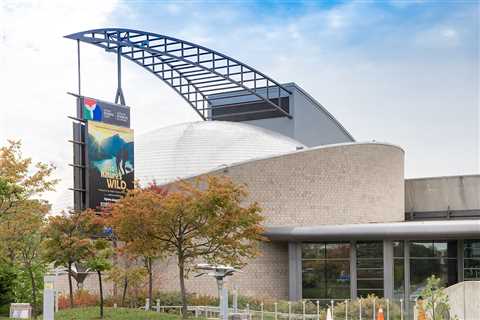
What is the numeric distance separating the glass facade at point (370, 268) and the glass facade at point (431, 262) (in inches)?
77.2

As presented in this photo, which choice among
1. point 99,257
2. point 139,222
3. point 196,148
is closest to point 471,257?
point 196,148

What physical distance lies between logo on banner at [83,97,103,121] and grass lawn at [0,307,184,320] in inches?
497

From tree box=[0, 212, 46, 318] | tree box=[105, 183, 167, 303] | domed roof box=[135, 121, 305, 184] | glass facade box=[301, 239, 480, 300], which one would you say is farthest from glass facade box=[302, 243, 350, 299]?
tree box=[0, 212, 46, 318]

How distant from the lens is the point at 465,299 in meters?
35.5

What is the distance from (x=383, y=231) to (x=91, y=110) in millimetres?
16749

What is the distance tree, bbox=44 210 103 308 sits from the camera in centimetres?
3503

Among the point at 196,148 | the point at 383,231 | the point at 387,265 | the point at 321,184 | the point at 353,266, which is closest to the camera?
the point at 383,231

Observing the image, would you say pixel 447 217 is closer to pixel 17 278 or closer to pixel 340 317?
pixel 340 317

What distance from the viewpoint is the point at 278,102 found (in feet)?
211

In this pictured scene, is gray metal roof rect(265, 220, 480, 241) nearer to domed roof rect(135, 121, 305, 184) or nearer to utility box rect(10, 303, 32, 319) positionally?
domed roof rect(135, 121, 305, 184)

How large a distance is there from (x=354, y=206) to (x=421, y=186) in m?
11.7

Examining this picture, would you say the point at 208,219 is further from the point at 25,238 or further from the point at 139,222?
the point at 25,238

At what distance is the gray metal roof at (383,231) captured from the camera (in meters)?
43.3

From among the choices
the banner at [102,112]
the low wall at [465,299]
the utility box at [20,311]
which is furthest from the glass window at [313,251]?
the utility box at [20,311]
